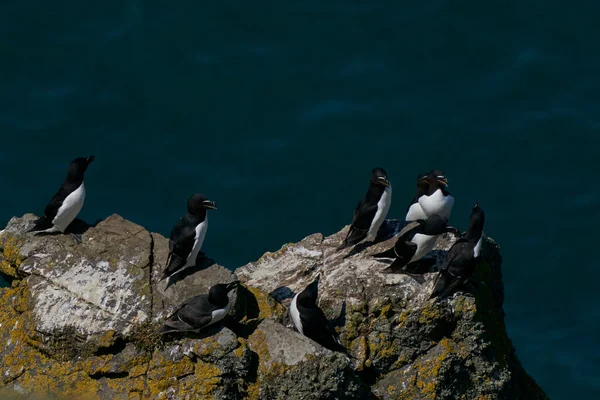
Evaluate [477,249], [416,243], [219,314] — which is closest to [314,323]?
[219,314]

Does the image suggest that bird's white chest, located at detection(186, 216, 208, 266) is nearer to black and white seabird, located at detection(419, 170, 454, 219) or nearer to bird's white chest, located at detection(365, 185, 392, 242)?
bird's white chest, located at detection(365, 185, 392, 242)

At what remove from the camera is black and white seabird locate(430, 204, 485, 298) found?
12.0 metres

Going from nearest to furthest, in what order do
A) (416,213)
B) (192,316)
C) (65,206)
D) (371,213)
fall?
(192,316) < (65,206) < (371,213) < (416,213)

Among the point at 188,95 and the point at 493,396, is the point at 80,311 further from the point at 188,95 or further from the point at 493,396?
the point at 188,95

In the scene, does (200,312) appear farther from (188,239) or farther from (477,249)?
(477,249)

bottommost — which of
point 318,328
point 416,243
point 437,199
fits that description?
point 318,328

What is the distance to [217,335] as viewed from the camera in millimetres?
11289

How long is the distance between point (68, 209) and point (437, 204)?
4.71m

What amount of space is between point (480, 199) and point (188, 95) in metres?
6.42

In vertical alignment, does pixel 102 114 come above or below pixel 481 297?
below

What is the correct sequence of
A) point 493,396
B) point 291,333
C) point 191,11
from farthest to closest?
point 191,11 < point 493,396 < point 291,333

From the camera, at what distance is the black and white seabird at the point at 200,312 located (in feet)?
36.9

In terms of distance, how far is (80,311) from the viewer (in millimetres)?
11797

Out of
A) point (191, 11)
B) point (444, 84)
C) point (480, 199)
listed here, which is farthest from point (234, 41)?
point (480, 199)
